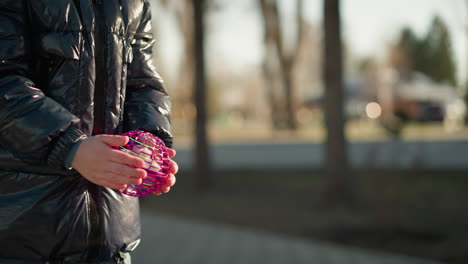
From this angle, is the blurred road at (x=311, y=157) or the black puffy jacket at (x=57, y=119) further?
the blurred road at (x=311, y=157)

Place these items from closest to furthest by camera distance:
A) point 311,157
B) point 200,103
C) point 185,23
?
1. point 200,103
2. point 311,157
3. point 185,23

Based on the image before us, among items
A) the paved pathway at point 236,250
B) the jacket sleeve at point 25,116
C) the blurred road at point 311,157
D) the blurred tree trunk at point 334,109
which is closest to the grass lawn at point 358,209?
the blurred tree trunk at point 334,109

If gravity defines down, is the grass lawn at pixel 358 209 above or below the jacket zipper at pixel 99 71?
below

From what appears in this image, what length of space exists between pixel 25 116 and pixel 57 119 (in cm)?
8

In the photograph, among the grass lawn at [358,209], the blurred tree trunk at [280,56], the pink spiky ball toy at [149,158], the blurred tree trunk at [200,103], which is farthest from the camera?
the blurred tree trunk at [280,56]

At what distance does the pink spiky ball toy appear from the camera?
1.58 metres

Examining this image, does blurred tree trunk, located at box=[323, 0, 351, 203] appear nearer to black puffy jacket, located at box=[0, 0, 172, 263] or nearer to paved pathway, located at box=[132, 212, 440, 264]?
paved pathway, located at box=[132, 212, 440, 264]

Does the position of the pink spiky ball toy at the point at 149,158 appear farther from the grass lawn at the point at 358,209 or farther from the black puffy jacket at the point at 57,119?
the grass lawn at the point at 358,209

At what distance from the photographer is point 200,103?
31.8 ft

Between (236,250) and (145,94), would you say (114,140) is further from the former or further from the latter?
(236,250)

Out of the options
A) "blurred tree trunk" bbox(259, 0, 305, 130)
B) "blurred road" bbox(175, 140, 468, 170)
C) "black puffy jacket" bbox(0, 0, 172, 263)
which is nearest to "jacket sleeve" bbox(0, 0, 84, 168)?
"black puffy jacket" bbox(0, 0, 172, 263)

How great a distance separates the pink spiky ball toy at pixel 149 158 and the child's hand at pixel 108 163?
0.07 metres

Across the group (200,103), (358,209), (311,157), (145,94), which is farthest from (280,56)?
(145,94)

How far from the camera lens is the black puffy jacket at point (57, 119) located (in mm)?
Answer: 1511
